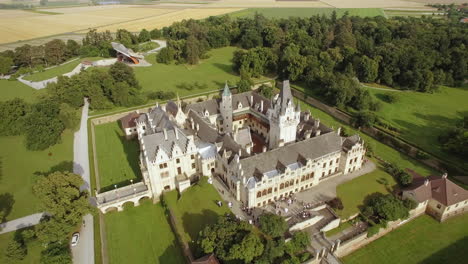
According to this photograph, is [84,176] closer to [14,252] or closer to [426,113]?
[14,252]

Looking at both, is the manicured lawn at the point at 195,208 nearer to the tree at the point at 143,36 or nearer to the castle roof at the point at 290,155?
the castle roof at the point at 290,155

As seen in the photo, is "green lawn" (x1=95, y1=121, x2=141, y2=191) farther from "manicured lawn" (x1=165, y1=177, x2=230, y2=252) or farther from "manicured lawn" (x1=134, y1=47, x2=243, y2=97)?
"manicured lawn" (x1=134, y1=47, x2=243, y2=97)

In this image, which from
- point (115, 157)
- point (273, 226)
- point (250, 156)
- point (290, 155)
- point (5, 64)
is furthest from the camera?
point (5, 64)

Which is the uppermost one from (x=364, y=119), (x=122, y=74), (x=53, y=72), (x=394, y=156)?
(x=122, y=74)

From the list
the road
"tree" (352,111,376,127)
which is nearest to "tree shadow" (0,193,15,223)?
the road

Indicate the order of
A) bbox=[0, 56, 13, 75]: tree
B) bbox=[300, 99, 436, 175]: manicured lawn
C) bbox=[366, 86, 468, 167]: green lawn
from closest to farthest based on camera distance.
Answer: bbox=[300, 99, 436, 175]: manicured lawn < bbox=[366, 86, 468, 167]: green lawn < bbox=[0, 56, 13, 75]: tree

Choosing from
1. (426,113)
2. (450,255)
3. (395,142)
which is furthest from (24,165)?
(426,113)
